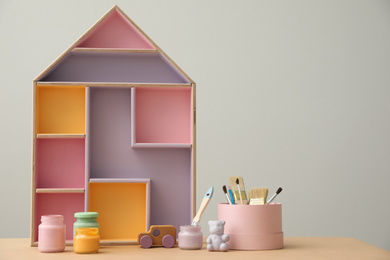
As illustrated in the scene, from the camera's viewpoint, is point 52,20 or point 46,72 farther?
point 52,20

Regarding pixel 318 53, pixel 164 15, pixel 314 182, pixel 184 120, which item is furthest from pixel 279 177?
pixel 184 120

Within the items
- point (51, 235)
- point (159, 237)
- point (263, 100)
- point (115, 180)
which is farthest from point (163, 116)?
point (263, 100)

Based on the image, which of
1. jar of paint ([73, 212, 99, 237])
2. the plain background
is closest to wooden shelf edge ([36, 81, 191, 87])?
jar of paint ([73, 212, 99, 237])

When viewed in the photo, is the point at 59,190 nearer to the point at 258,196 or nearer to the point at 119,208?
the point at 119,208

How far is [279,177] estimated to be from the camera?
2.86 metres

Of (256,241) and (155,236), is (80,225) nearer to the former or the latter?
(155,236)

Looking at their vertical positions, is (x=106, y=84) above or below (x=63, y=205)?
above

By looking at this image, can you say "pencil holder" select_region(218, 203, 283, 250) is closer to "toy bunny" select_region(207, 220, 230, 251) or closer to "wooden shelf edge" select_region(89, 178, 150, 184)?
A: "toy bunny" select_region(207, 220, 230, 251)

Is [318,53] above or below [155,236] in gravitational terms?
above

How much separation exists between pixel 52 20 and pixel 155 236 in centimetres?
186

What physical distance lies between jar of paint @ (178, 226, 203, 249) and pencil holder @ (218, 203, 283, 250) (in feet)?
0.27

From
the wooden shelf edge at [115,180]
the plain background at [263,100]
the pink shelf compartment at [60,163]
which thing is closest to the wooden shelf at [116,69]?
the pink shelf compartment at [60,163]

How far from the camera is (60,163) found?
61.5 inches

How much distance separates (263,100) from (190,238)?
1.64 metres
